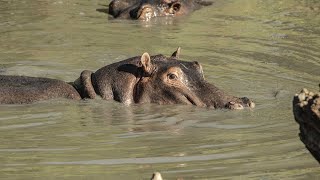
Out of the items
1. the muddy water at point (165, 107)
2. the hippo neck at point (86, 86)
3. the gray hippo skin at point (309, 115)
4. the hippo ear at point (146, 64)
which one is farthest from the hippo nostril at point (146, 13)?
the gray hippo skin at point (309, 115)

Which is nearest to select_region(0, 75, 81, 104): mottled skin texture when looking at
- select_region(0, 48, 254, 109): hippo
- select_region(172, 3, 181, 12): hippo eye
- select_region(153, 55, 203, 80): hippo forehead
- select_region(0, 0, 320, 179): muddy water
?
select_region(0, 48, 254, 109): hippo

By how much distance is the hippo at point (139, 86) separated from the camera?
31.1ft

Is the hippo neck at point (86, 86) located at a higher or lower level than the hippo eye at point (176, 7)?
higher

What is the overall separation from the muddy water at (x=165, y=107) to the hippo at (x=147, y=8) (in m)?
0.29

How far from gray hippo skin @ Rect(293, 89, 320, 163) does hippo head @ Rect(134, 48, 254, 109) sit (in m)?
4.85

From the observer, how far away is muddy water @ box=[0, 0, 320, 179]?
6465 millimetres

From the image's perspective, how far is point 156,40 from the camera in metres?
13.9

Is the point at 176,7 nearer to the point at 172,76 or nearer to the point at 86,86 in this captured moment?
the point at 86,86

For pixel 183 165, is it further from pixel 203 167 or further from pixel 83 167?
pixel 83 167

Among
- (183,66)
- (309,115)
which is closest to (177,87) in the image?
(183,66)

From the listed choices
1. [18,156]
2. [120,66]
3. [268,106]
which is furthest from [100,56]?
[18,156]

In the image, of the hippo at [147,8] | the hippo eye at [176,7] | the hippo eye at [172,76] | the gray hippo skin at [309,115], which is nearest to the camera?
the gray hippo skin at [309,115]

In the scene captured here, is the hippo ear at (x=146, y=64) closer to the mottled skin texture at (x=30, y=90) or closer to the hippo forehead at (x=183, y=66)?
the hippo forehead at (x=183, y=66)

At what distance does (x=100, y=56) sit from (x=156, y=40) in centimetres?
162
